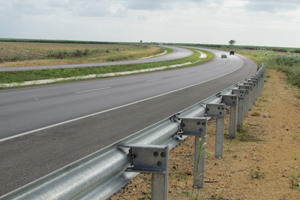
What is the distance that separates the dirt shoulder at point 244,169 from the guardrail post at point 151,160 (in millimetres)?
1373

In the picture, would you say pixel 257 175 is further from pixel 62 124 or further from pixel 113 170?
pixel 62 124

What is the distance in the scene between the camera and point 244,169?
5016 mm

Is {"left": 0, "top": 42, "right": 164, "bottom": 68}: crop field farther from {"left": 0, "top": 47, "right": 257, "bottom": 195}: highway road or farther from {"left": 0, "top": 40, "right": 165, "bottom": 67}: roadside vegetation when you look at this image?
{"left": 0, "top": 47, "right": 257, "bottom": 195}: highway road

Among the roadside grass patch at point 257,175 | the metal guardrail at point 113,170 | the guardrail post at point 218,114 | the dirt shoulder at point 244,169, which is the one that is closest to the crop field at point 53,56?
the dirt shoulder at point 244,169

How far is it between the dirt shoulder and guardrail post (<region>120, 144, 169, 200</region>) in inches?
54.1

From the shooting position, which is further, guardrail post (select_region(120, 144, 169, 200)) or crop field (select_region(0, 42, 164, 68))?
crop field (select_region(0, 42, 164, 68))

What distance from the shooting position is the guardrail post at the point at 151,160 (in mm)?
2375

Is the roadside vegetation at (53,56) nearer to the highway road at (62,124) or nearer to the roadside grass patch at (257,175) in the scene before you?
the highway road at (62,124)

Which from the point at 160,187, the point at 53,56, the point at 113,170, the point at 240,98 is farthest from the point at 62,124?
the point at 53,56

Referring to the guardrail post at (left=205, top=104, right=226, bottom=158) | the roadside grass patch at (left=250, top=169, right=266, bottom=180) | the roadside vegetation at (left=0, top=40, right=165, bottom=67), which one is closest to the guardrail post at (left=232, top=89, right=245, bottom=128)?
the guardrail post at (left=205, top=104, right=226, bottom=158)

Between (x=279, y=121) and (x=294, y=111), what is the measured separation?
223cm

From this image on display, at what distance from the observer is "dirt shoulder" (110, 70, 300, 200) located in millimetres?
4109

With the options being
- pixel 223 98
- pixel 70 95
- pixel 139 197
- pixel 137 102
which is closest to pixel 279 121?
pixel 223 98

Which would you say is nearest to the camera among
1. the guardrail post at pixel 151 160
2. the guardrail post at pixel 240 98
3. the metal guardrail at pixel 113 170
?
the metal guardrail at pixel 113 170
